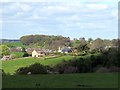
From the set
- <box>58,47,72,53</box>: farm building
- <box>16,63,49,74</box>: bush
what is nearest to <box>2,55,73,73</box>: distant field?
<box>16,63,49,74</box>: bush

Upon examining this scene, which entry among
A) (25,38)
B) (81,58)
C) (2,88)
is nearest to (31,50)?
(25,38)

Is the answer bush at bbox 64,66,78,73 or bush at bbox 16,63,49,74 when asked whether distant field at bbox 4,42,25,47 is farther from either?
bush at bbox 64,66,78,73

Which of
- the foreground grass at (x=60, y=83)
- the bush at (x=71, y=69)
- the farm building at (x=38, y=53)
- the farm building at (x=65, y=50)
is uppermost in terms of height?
the farm building at (x=65, y=50)

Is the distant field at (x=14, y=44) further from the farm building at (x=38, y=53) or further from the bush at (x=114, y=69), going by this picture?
the bush at (x=114, y=69)

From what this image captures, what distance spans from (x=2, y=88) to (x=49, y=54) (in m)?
20.2

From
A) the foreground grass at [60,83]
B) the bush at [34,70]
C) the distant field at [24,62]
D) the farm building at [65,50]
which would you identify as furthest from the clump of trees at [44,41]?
the foreground grass at [60,83]

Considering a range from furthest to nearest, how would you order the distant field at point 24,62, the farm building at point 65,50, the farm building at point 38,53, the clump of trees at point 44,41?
the farm building at point 65,50 → the farm building at point 38,53 → the clump of trees at point 44,41 → the distant field at point 24,62

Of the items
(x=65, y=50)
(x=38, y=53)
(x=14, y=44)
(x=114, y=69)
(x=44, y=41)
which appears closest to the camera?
(x=114, y=69)

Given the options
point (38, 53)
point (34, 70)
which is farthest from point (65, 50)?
point (34, 70)

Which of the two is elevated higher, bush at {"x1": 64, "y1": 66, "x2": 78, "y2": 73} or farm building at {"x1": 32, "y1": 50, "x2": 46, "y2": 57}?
farm building at {"x1": 32, "y1": 50, "x2": 46, "y2": 57}

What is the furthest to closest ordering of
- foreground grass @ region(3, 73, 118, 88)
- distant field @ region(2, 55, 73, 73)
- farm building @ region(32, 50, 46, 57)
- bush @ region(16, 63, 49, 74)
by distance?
farm building @ region(32, 50, 46, 57) → distant field @ region(2, 55, 73, 73) → bush @ region(16, 63, 49, 74) → foreground grass @ region(3, 73, 118, 88)

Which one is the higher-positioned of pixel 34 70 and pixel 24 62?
pixel 24 62

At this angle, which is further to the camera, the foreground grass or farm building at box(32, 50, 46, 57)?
farm building at box(32, 50, 46, 57)

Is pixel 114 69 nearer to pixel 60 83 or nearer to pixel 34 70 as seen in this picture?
pixel 34 70
